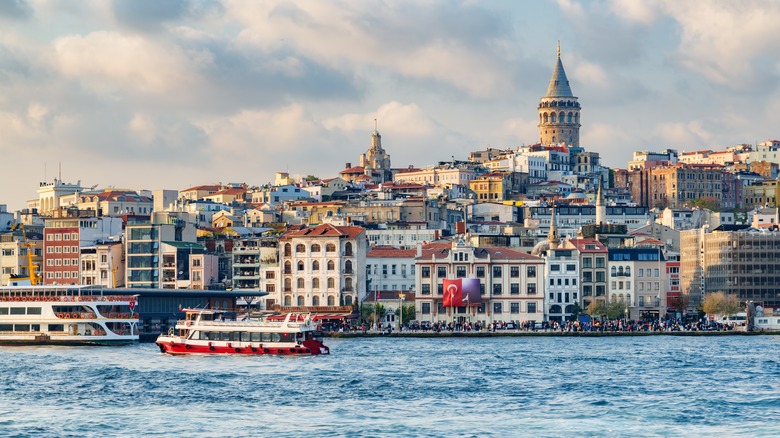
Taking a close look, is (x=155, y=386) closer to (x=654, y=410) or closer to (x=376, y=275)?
(x=654, y=410)

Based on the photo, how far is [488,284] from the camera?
359 feet

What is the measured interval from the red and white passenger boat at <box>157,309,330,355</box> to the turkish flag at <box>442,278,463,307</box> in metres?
28.6

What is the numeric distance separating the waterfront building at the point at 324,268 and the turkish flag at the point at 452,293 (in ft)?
18.3

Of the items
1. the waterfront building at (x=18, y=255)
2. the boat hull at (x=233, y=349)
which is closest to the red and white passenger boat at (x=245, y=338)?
the boat hull at (x=233, y=349)

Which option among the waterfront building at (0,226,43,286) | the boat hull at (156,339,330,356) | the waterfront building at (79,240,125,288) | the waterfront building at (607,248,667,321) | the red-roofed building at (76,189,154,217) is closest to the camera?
the boat hull at (156,339,330,356)

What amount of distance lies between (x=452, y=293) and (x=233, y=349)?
3135cm

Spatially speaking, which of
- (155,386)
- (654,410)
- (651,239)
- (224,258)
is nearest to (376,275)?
(224,258)

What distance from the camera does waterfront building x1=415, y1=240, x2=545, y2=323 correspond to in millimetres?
109062

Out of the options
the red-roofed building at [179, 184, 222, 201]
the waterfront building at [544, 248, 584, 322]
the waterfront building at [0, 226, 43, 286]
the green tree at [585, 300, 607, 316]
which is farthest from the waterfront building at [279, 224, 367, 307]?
the red-roofed building at [179, 184, 222, 201]

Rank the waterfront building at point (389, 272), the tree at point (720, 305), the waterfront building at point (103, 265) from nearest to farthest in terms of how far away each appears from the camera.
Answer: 1. the tree at point (720, 305)
2. the waterfront building at point (389, 272)
3. the waterfront building at point (103, 265)

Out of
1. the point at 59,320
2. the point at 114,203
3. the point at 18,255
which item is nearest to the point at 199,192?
the point at 114,203

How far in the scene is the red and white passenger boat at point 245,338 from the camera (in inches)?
3071

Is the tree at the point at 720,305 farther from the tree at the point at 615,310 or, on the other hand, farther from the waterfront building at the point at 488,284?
the waterfront building at the point at 488,284

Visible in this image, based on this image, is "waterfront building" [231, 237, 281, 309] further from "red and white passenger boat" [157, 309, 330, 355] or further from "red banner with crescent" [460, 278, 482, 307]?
"red and white passenger boat" [157, 309, 330, 355]
